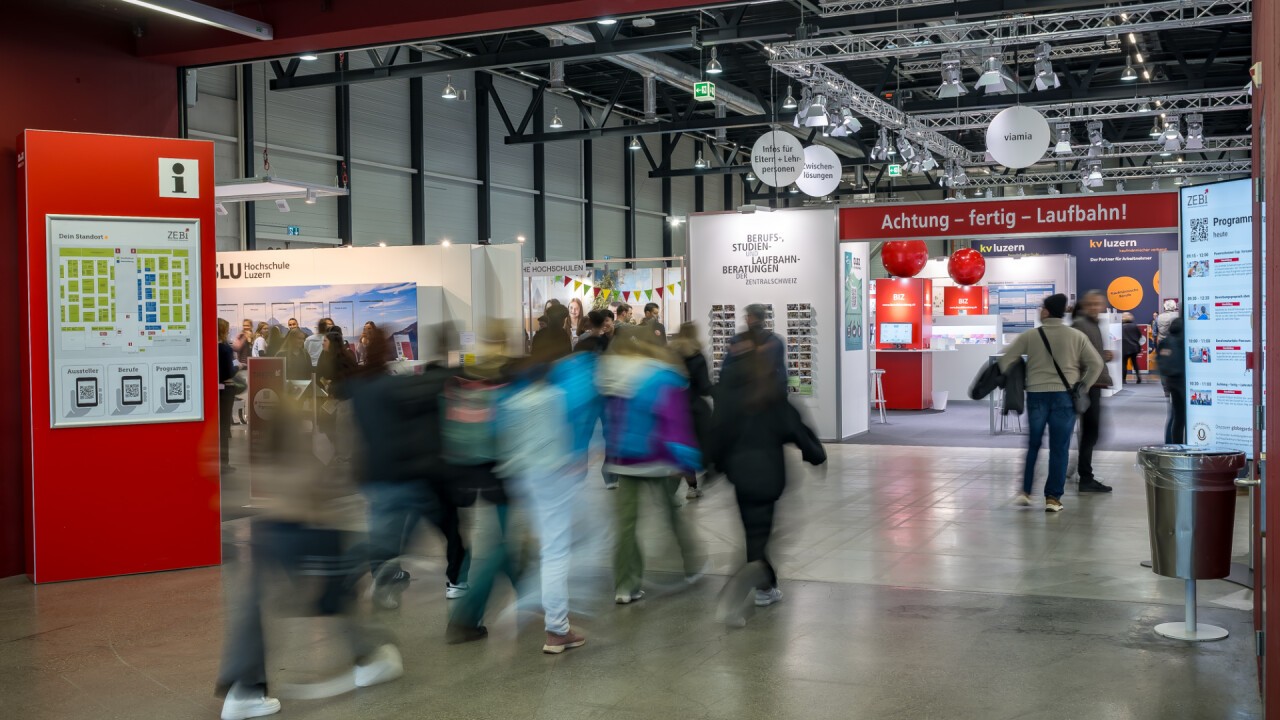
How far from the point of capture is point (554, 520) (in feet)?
15.0

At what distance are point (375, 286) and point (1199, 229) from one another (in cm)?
1026

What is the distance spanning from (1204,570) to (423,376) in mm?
3216

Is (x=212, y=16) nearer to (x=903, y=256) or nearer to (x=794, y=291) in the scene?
(x=794, y=291)

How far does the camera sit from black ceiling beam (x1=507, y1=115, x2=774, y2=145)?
19.5m

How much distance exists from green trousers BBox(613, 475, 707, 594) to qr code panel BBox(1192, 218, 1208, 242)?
364 cm

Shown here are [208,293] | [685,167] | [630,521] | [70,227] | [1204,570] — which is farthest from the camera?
[685,167]

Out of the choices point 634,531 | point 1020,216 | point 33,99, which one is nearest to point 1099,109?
point 1020,216

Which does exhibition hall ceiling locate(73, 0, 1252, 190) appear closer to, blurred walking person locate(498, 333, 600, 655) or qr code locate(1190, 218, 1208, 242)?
blurred walking person locate(498, 333, 600, 655)

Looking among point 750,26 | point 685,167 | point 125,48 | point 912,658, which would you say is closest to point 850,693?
point 912,658

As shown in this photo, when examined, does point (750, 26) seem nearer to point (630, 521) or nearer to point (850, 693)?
point (630, 521)

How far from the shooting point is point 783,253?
506 inches

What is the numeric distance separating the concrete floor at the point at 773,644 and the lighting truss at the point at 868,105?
8666 millimetres

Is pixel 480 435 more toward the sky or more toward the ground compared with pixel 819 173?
more toward the ground

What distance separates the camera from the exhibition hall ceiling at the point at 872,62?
38.5ft
